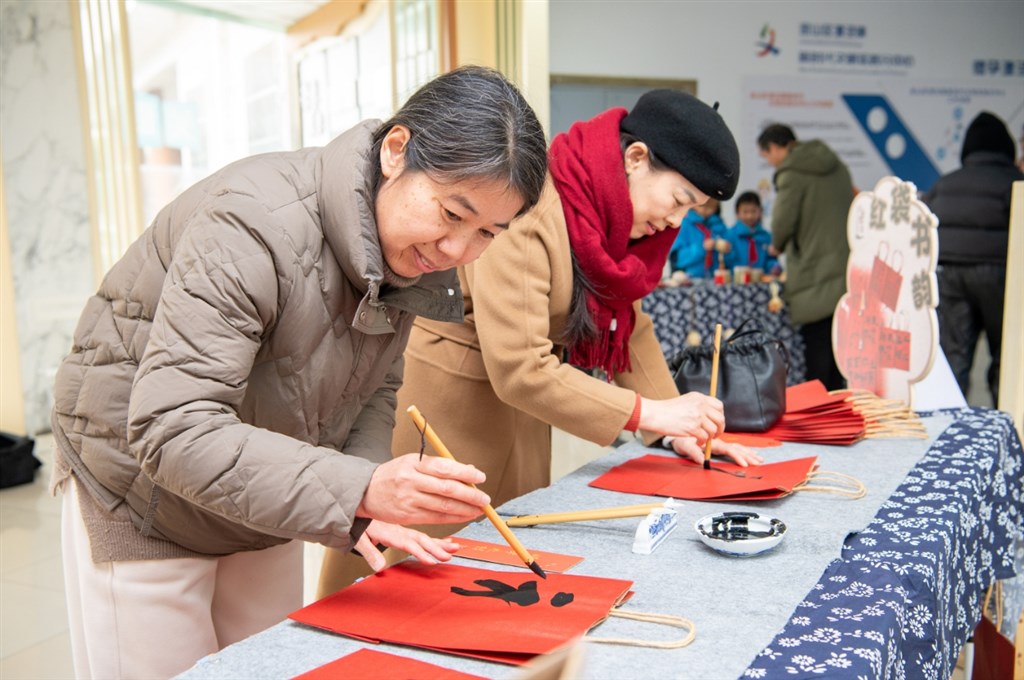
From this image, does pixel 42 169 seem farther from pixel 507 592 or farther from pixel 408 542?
pixel 507 592

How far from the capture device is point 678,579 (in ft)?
3.71

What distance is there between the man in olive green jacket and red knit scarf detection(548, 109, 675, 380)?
2.89m

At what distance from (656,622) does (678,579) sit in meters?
0.14

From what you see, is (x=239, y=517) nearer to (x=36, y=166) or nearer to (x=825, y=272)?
(x=36, y=166)

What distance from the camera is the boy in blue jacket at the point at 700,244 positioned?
15.7ft

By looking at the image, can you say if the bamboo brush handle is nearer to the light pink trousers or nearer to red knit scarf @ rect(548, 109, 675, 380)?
the light pink trousers

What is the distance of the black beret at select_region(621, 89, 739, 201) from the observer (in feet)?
→ 5.07

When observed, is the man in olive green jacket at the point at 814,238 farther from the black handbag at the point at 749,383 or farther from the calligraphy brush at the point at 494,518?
the calligraphy brush at the point at 494,518

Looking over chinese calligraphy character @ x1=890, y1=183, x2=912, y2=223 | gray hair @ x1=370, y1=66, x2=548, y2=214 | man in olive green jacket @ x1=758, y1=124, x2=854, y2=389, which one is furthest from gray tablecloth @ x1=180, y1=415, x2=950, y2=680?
man in olive green jacket @ x1=758, y1=124, x2=854, y2=389

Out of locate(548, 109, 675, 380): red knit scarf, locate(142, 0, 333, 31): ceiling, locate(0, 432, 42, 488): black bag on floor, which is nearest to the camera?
locate(548, 109, 675, 380): red knit scarf

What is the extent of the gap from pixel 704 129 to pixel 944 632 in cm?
87

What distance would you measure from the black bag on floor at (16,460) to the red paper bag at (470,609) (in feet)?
10.7

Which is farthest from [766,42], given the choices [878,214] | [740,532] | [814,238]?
[740,532]

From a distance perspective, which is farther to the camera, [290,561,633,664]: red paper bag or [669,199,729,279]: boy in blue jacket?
[669,199,729,279]: boy in blue jacket
